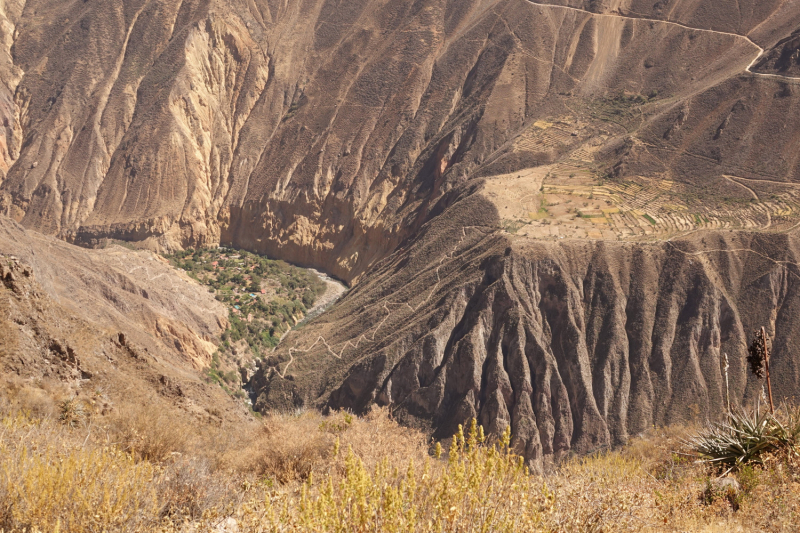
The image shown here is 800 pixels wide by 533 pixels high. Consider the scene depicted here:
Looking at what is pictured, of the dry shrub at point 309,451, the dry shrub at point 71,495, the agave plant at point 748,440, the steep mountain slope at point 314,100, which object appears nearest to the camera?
the dry shrub at point 71,495

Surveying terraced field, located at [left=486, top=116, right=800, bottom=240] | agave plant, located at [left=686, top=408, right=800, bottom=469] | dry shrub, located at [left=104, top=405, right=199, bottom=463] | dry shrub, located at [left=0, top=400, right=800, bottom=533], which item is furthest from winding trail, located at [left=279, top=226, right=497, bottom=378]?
agave plant, located at [left=686, top=408, right=800, bottom=469]

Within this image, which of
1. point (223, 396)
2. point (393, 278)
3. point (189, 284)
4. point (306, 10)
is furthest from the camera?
point (306, 10)

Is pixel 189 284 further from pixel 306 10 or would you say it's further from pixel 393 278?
pixel 306 10

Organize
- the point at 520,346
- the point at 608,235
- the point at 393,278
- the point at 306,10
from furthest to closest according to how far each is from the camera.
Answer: the point at 306,10
the point at 393,278
the point at 608,235
the point at 520,346

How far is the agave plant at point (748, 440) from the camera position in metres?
9.24

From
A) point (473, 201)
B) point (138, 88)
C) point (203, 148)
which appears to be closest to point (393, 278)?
point (473, 201)

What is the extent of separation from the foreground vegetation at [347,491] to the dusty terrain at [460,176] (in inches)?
801

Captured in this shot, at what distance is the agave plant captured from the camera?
30.3 feet

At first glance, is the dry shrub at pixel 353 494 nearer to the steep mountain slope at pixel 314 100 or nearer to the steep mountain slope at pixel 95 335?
the steep mountain slope at pixel 95 335

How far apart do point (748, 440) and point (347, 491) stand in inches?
268

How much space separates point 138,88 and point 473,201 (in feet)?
151

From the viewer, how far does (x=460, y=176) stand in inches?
2035

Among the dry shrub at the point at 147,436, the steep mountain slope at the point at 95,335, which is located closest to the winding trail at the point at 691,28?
the steep mountain slope at the point at 95,335

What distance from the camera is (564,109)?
5391cm
